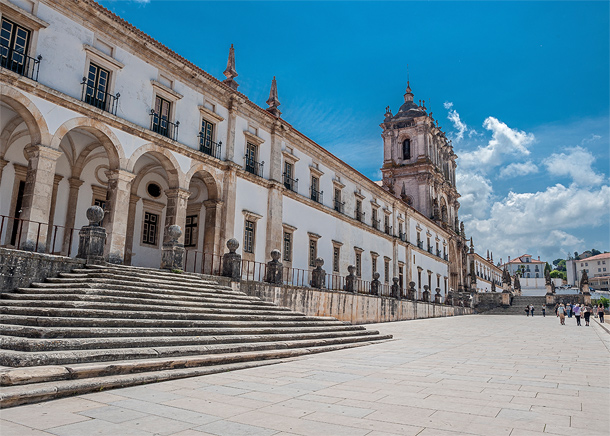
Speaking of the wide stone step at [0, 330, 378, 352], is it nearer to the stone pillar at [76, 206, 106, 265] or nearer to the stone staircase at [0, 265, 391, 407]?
the stone staircase at [0, 265, 391, 407]

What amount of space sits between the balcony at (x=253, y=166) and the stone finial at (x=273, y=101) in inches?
121

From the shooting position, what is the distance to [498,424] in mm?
4426

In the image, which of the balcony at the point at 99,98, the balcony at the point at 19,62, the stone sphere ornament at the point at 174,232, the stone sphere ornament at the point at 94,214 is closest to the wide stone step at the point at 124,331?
the stone sphere ornament at the point at 94,214

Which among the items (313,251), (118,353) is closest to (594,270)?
(313,251)

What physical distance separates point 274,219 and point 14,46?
39.2 ft

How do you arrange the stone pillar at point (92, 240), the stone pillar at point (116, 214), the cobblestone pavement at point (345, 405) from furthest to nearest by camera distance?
1. the stone pillar at point (116, 214)
2. the stone pillar at point (92, 240)
3. the cobblestone pavement at point (345, 405)

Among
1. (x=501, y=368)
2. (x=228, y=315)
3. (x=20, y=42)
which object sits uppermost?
(x=20, y=42)

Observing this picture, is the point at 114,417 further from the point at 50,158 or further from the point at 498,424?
the point at 50,158

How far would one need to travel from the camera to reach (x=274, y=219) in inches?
816

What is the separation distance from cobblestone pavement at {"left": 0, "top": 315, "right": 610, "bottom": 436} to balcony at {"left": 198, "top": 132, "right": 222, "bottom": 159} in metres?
11.5

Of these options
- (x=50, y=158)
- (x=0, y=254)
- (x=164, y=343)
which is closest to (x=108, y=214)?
(x=50, y=158)

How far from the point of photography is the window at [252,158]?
19.9 metres

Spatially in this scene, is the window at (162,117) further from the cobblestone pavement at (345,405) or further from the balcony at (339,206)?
the balcony at (339,206)

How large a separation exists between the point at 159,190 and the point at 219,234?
392 cm
